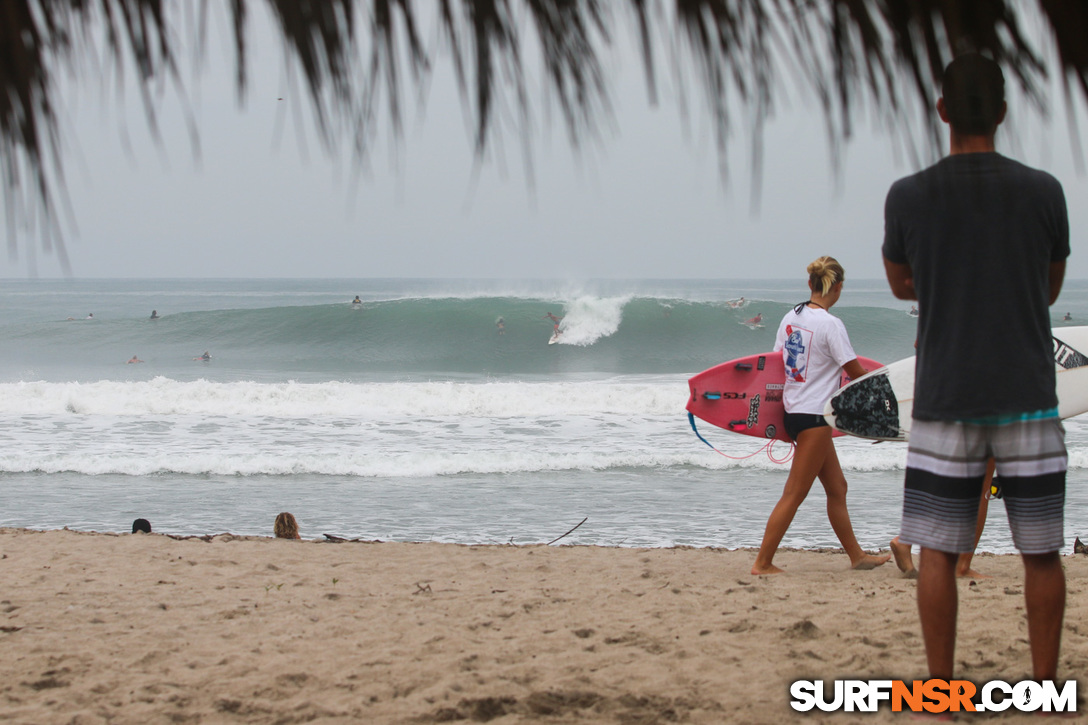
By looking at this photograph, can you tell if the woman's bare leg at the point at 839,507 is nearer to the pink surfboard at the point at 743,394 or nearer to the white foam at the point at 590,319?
the pink surfboard at the point at 743,394

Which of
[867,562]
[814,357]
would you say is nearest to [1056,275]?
[814,357]

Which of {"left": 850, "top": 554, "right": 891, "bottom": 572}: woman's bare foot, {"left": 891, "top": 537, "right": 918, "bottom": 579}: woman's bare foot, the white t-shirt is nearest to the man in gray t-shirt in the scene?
the white t-shirt

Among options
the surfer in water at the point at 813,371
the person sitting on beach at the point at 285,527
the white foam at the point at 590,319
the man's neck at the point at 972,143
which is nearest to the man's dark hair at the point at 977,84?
the man's neck at the point at 972,143

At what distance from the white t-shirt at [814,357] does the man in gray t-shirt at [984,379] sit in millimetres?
1784

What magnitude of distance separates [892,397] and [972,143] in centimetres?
257

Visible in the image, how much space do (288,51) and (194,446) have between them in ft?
32.8

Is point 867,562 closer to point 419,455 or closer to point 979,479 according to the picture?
point 979,479

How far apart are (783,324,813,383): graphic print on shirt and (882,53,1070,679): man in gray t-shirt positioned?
71.3 inches

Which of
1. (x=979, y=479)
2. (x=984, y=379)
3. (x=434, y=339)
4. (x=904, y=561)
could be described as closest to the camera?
(x=984, y=379)

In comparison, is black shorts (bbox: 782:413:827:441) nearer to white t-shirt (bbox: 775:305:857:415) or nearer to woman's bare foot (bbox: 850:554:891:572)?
white t-shirt (bbox: 775:305:857:415)

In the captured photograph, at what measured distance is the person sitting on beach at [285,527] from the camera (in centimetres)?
595

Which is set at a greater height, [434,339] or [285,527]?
[434,339]

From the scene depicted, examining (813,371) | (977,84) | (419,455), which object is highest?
(977,84)

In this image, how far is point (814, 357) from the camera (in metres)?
3.90
